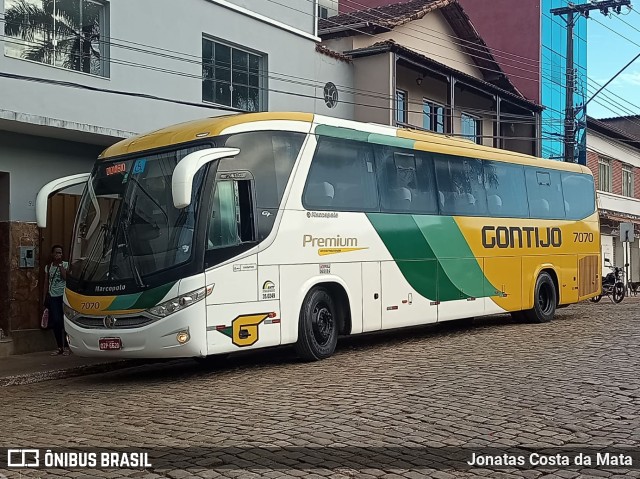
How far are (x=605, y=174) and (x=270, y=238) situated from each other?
105ft

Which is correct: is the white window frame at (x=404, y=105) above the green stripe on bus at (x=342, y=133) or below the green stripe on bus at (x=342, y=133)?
above

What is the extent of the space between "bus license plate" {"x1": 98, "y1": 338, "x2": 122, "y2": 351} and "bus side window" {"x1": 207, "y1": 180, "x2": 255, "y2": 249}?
1.67 meters

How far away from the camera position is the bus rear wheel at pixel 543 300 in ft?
56.4

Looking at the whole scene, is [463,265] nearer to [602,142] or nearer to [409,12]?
[409,12]

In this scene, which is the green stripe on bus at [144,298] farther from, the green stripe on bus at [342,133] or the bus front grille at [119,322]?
the green stripe on bus at [342,133]

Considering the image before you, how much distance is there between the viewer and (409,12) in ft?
84.2

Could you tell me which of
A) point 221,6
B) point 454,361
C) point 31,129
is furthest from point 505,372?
point 221,6

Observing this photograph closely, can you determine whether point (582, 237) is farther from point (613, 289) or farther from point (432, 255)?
point (613, 289)

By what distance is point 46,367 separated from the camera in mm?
12211

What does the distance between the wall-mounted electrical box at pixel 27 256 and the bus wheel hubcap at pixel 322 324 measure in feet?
18.6

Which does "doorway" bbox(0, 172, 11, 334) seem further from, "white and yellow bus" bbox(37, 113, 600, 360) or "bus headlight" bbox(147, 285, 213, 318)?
"bus headlight" bbox(147, 285, 213, 318)

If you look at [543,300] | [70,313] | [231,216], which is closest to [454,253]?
[543,300]

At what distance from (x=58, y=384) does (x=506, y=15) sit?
30.5 metres

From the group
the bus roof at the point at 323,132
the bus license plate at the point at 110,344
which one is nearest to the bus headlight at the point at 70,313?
the bus license plate at the point at 110,344
